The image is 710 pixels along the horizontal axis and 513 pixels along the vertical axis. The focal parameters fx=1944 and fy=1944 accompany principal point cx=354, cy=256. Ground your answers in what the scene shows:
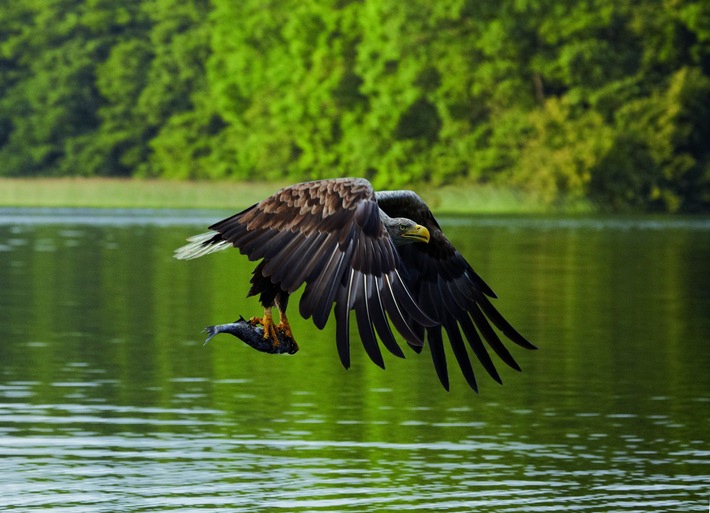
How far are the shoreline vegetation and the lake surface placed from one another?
38895 mm

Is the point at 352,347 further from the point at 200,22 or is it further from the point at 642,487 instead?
the point at 200,22

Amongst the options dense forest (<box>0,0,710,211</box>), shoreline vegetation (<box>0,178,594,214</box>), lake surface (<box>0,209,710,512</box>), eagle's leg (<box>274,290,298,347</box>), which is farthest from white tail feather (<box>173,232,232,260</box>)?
shoreline vegetation (<box>0,178,594,214</box>)

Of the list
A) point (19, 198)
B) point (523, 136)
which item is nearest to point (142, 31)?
point (19, 198)

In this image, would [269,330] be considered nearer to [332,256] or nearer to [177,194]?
[332,256]

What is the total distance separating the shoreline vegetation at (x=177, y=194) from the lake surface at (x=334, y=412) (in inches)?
1531

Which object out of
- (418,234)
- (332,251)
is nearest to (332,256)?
(332,251)

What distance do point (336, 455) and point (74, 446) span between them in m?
2.22

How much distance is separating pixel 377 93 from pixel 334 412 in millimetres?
60597

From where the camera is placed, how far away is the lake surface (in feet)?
46.9

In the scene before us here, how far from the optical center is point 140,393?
19719mm

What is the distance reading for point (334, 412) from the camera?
18516 millimetres

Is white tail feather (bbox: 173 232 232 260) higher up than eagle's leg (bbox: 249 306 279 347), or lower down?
higher up

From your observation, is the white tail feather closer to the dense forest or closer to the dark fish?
the dark fish

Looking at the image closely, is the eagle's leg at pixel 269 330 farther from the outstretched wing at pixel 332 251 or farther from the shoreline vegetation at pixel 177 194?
the shoreline vegetation at pixel 177 194
